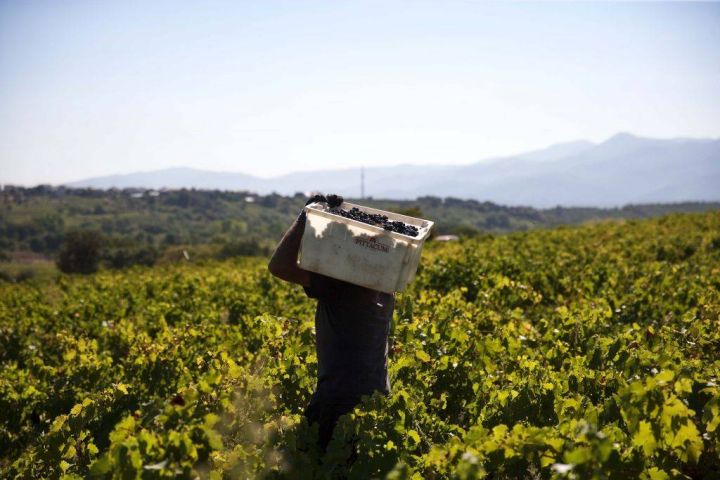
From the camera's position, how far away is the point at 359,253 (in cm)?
336

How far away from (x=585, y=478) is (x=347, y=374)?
153 cm

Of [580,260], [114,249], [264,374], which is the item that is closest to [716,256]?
[580,260]

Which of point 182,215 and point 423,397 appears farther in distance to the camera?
point 182,215

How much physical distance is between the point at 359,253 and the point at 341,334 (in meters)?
0.51

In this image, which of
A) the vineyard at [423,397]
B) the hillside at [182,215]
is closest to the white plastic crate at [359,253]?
the vineyard at [423,397]

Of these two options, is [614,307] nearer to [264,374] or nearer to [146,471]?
[264,374]

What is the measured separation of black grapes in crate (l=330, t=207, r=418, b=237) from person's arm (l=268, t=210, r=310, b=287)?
0.99ft

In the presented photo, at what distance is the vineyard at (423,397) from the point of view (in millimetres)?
2768

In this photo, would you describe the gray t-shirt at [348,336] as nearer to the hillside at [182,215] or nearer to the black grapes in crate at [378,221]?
the black grapes in crate at [378,221]

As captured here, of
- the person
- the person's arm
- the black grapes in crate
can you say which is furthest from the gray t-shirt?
the black grapes in crate

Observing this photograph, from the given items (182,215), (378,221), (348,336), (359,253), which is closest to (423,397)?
(348,336)

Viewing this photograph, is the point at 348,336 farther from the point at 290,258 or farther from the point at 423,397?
the point at 423,397

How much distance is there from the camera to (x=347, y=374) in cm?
350

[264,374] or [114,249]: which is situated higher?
[264,374]
